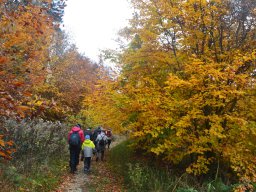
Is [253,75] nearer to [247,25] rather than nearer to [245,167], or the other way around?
[247,25]

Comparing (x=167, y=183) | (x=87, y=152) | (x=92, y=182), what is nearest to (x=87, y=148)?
(x=87, y=152)

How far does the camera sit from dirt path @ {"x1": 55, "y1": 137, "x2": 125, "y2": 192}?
10.1 metres

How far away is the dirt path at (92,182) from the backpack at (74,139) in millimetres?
1250

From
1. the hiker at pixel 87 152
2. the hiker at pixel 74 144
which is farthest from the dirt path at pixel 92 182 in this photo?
the hiker at pixel 74 144

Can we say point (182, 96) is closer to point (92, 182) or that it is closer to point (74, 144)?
point (92, 182)

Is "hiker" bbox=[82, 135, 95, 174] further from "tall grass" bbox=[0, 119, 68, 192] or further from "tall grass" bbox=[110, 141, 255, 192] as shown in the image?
"tall grass" bbox=[110, 141, 255, 192]

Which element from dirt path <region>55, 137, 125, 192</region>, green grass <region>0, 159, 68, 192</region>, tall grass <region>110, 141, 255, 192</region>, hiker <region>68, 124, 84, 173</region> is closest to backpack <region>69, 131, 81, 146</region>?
hiker <region>68, 124, 84, 173</region>

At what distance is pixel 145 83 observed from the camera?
38.1 feet

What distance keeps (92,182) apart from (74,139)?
1.91m

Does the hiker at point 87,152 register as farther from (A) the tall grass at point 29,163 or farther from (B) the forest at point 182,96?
(A) the tall grass at point 29,163

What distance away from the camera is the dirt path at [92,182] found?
10102 mm

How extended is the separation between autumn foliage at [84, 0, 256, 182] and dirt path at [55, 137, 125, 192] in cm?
223

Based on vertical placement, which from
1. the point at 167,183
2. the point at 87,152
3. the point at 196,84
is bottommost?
the point at 167,183

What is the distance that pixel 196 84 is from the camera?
8.76 m
